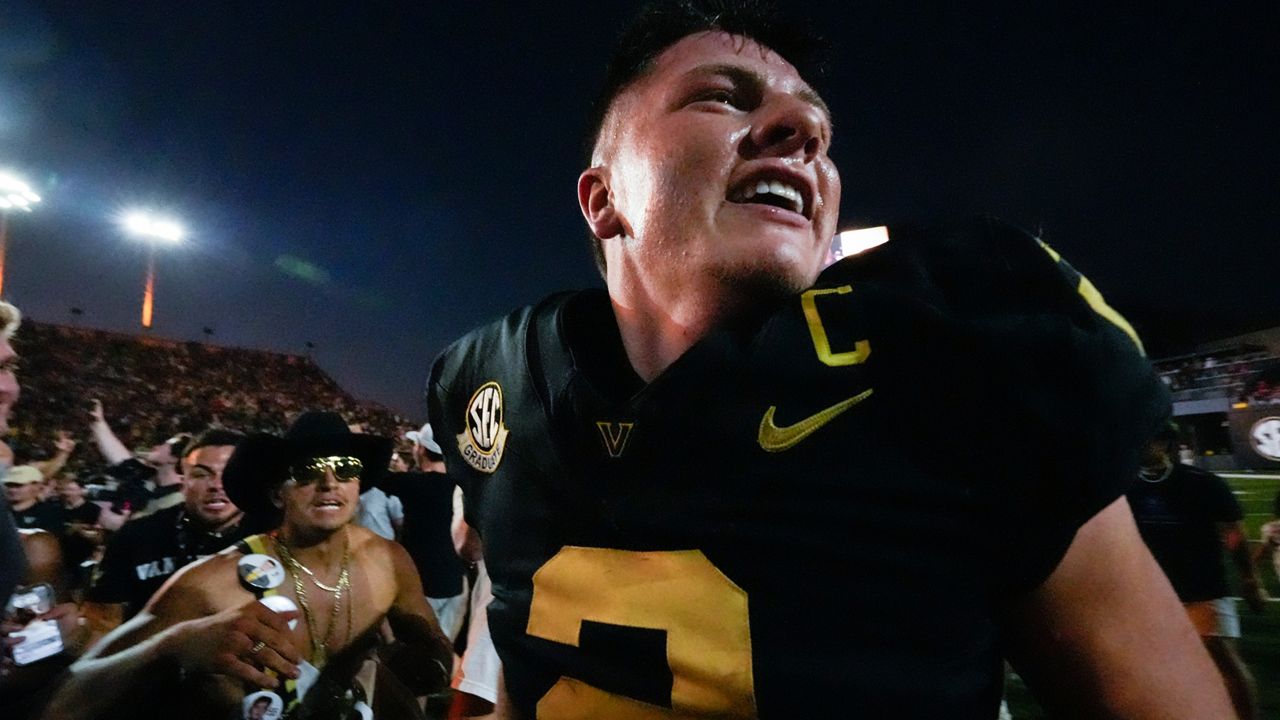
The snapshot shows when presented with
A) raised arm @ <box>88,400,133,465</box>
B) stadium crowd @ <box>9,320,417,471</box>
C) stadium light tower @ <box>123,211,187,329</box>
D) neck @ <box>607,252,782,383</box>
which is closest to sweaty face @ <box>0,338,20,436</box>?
neck @ <box>607,252,782,383</box>

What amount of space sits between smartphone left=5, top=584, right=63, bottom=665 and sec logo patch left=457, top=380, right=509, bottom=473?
7.42 feet

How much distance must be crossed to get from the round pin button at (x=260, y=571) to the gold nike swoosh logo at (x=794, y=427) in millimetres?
2564

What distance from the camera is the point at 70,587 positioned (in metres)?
3.21

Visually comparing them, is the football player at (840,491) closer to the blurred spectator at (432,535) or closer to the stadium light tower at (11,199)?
the blurred spectator at (432,535)

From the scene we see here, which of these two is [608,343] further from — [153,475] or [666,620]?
[153,475]

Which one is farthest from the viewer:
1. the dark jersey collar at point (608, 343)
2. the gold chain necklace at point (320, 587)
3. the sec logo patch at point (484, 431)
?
the gold chain necklace at point (320, 587)

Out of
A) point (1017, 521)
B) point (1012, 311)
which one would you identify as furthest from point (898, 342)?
point (1017, 521)

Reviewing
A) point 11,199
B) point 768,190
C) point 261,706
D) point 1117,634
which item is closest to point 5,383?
point 261,706

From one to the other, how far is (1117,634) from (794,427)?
1.63 ft

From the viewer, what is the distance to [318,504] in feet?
9.93

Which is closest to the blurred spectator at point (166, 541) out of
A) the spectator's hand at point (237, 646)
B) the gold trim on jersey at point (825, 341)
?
the spectator's hand at point (237, 646)

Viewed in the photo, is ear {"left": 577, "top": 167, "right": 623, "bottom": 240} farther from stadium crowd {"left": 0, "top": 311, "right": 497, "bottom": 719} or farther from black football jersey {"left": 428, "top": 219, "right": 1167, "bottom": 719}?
stadium crowd {"left": 0, "top": 311, "right": 497, "bottom": 719}

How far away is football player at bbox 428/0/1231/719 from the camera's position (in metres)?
0.82

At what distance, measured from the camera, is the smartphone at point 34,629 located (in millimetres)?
2510
